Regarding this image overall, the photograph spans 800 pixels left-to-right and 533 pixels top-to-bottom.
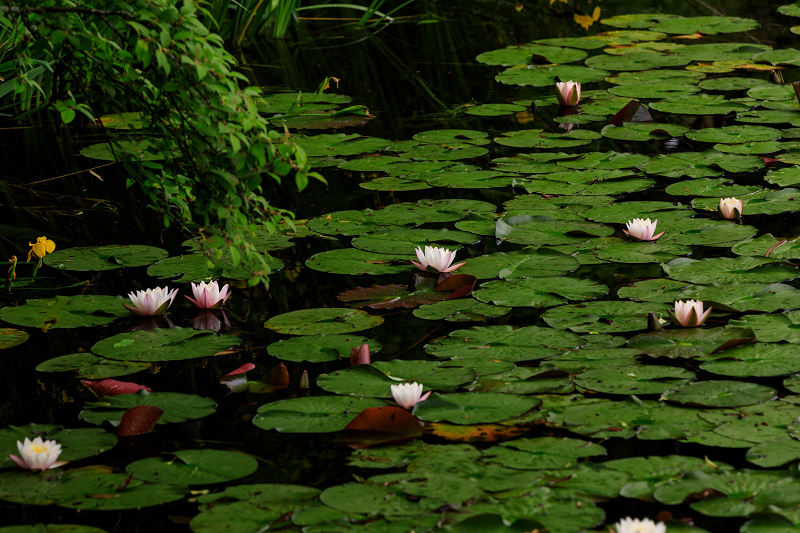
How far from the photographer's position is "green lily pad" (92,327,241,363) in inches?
106

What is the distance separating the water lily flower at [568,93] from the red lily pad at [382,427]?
3.49m

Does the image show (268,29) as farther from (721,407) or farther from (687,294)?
(721,407)

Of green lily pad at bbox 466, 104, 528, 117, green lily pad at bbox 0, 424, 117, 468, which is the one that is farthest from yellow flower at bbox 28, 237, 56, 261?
green lily pad at bbox 466, 104, 528, 117

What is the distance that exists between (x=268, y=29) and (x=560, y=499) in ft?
22.4

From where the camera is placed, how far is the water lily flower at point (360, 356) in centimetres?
256

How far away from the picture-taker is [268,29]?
7.97m

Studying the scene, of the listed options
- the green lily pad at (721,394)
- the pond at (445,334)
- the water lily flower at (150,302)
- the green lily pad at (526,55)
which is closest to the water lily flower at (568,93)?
the pond at (445,334)

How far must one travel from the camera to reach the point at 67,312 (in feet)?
9.91

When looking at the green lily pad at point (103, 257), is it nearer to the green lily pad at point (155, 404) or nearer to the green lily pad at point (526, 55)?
the green lily pad at point (155, 404)

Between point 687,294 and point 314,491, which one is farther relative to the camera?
point 687,294

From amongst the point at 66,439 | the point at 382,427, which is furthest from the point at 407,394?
the point at 66,439

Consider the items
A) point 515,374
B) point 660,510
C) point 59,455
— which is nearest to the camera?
point 660,510

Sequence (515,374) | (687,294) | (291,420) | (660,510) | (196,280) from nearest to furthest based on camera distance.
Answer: (660,510) → (291,420) → (515,374) → (687,294) → (196,280)

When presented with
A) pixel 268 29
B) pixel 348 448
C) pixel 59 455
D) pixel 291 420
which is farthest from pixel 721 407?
pixel 268 29
